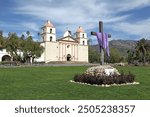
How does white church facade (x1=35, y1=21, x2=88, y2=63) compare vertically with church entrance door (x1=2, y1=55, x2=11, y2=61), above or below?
above

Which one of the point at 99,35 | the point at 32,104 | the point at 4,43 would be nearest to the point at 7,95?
the point at 32,104

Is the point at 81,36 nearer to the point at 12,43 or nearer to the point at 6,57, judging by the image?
the point at 6,57

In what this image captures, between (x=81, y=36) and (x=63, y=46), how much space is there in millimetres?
7111

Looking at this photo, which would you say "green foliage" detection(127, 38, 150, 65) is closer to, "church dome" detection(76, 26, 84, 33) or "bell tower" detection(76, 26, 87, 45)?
"bell tower" detection(76, 26, 87, 45)

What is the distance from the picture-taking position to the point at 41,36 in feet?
270

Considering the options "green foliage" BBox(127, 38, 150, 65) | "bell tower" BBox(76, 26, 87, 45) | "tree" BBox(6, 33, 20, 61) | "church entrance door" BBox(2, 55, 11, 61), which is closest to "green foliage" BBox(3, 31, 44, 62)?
"tree" BBox(6, 33, 20, 61)

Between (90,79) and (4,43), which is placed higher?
(4,43)

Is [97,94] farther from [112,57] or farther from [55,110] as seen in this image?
[112,57]

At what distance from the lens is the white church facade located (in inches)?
3145

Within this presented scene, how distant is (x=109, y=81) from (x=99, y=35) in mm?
3485

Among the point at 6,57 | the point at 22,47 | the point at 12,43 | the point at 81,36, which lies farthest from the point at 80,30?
the point at 12,43

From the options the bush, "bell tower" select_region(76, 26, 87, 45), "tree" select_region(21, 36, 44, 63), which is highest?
"bell tower" select_region(76, 26, 87, 45)

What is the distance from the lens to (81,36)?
8706 cm

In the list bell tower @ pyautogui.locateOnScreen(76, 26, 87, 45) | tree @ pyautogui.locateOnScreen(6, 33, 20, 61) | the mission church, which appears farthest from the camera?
bell tower @ pyautogui.locateOnScreen(76, 26, 87, 45)
